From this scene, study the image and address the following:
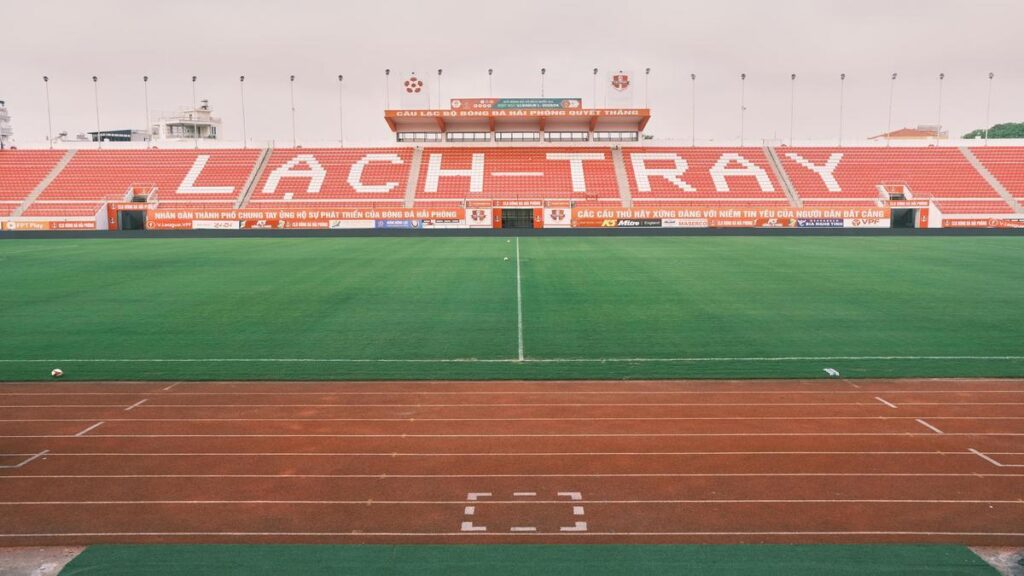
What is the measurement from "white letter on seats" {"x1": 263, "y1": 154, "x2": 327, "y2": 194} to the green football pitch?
78.6 ft

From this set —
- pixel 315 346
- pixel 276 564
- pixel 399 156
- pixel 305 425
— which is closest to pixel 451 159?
pixel 399 156

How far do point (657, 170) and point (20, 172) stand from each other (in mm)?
49907

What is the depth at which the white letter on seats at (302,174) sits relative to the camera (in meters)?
53.5

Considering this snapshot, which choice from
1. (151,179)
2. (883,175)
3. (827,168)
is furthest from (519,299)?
(883,175)

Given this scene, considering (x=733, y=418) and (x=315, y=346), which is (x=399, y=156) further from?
(x=733, y=418)

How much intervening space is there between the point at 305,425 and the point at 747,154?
55245 mm

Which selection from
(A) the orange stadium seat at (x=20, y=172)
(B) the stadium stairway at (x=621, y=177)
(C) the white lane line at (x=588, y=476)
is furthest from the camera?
(B) the stadium stairway at (x=621, y=177)

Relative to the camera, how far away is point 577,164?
56.9 metres

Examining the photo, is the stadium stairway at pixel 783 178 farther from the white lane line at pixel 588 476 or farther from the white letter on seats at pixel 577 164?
the white lane line at pixel 588 476

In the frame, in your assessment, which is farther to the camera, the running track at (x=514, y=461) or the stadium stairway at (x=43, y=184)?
the stadium stairway at (x=43, y=184)

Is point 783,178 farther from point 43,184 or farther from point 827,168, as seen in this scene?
point 43,184

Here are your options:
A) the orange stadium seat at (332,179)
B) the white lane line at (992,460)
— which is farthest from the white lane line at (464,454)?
the orange stadium seat at (332,179)

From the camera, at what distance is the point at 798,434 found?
862 cm

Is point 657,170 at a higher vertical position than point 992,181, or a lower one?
higher
